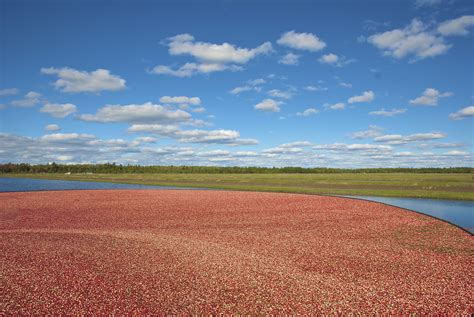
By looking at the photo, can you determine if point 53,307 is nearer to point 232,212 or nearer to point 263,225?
point 263,225

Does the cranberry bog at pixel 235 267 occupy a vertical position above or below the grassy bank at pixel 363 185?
below

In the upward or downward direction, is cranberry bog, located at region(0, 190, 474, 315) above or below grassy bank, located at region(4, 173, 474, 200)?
below

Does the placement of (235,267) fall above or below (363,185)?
below

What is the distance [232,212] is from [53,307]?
16017 mm

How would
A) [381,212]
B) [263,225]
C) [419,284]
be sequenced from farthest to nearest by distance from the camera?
[381,212]
[263,225]
[419,284]

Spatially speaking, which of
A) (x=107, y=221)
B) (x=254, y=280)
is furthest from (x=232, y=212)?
(x=254, y=280)

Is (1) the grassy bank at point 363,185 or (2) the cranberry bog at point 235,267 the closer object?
(2) the cranberry bog at point 235,267

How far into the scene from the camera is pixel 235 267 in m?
9.90

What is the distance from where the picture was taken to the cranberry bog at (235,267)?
7363 millimetres

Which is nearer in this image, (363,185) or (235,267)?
(235,267)

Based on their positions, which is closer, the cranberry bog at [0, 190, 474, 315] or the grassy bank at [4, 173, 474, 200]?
the cranberry bog at [0, 190, 474, 315]

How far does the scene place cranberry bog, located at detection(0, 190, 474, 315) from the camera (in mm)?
7363

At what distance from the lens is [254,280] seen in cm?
878

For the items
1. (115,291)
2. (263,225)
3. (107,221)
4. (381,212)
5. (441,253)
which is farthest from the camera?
(381,212)
